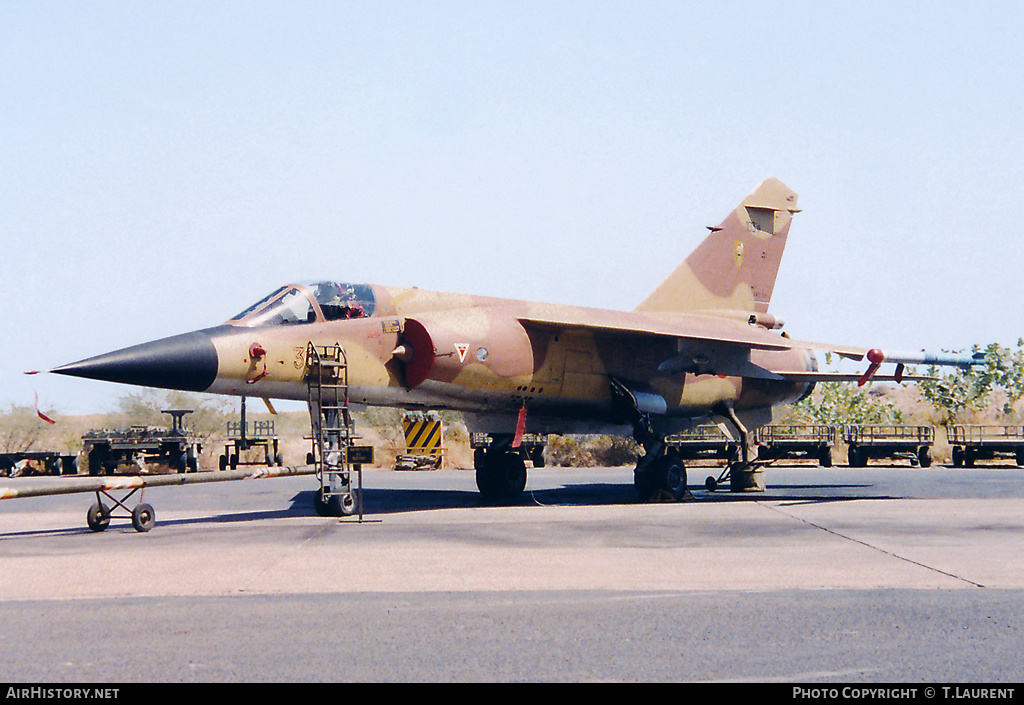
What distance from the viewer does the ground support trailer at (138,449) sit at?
90.8ft

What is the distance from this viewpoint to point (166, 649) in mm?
5434

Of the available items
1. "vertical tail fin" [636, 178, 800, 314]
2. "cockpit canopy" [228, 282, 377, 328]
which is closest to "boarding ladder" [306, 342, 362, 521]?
"cockpit canopy" [228, 282, 377, 328]

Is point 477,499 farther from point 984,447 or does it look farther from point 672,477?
point 984,447

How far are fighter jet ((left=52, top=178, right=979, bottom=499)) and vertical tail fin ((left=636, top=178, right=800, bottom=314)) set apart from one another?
30 mm

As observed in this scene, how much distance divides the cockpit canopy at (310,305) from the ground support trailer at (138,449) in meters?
15.7

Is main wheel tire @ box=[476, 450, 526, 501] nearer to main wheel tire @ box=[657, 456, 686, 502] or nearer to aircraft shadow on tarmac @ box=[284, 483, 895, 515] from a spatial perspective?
aircraft shadow on tarmac @ box=[284, 483, 895, 515]

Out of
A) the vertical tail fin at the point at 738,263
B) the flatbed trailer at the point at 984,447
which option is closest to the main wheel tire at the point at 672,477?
the vertical tail fin at the point at 738,263

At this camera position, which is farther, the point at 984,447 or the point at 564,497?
the point at 984,447

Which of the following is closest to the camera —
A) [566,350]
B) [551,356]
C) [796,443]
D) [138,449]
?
[551,356]

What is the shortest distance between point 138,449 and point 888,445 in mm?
23018

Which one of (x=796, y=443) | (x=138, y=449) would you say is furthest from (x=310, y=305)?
(x=796, y=443)

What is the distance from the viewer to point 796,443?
96.0 ft

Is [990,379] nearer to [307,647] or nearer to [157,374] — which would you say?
[157,374]

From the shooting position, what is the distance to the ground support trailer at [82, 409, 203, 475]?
27672 mm
